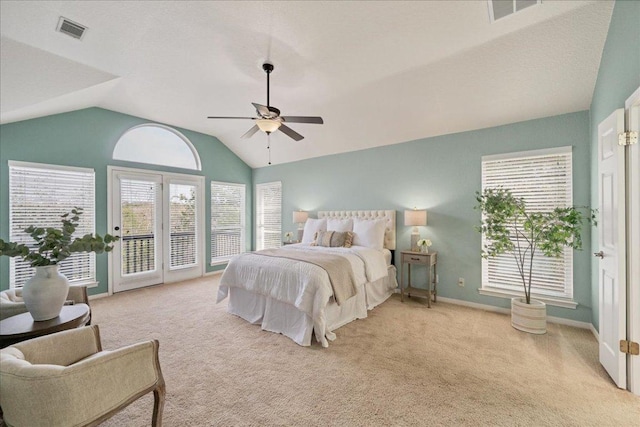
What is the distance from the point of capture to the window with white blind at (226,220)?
6.23m

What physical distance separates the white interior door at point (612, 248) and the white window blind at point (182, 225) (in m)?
6.34

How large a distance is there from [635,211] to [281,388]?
9.95ft

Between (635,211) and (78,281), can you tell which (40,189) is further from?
(635,211)

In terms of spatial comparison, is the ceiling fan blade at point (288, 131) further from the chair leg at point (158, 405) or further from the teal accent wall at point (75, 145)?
the teal accent wall at point (75, 145)

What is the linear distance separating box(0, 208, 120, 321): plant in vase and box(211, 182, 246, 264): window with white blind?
4165mm

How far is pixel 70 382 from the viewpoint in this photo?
1213 millimetres

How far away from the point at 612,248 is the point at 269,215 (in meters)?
6.05

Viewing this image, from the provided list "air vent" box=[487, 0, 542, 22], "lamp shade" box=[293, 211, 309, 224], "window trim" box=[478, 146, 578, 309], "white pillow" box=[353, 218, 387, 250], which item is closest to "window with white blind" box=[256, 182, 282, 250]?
"lamp shade" box=[293, 211, 309, 224]

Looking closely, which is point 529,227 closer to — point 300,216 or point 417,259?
point 417,259

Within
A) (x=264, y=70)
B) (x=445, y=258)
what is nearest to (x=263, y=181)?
(x=264, y=70)

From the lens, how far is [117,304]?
412 centimetres

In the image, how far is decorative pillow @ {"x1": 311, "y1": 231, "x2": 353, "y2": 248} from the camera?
441cm

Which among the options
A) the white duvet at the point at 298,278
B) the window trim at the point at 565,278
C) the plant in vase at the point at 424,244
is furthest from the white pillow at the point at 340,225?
the window trim at the point at 565,278

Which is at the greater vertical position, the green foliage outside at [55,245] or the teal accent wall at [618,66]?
the teal accent wall at [618,66]
